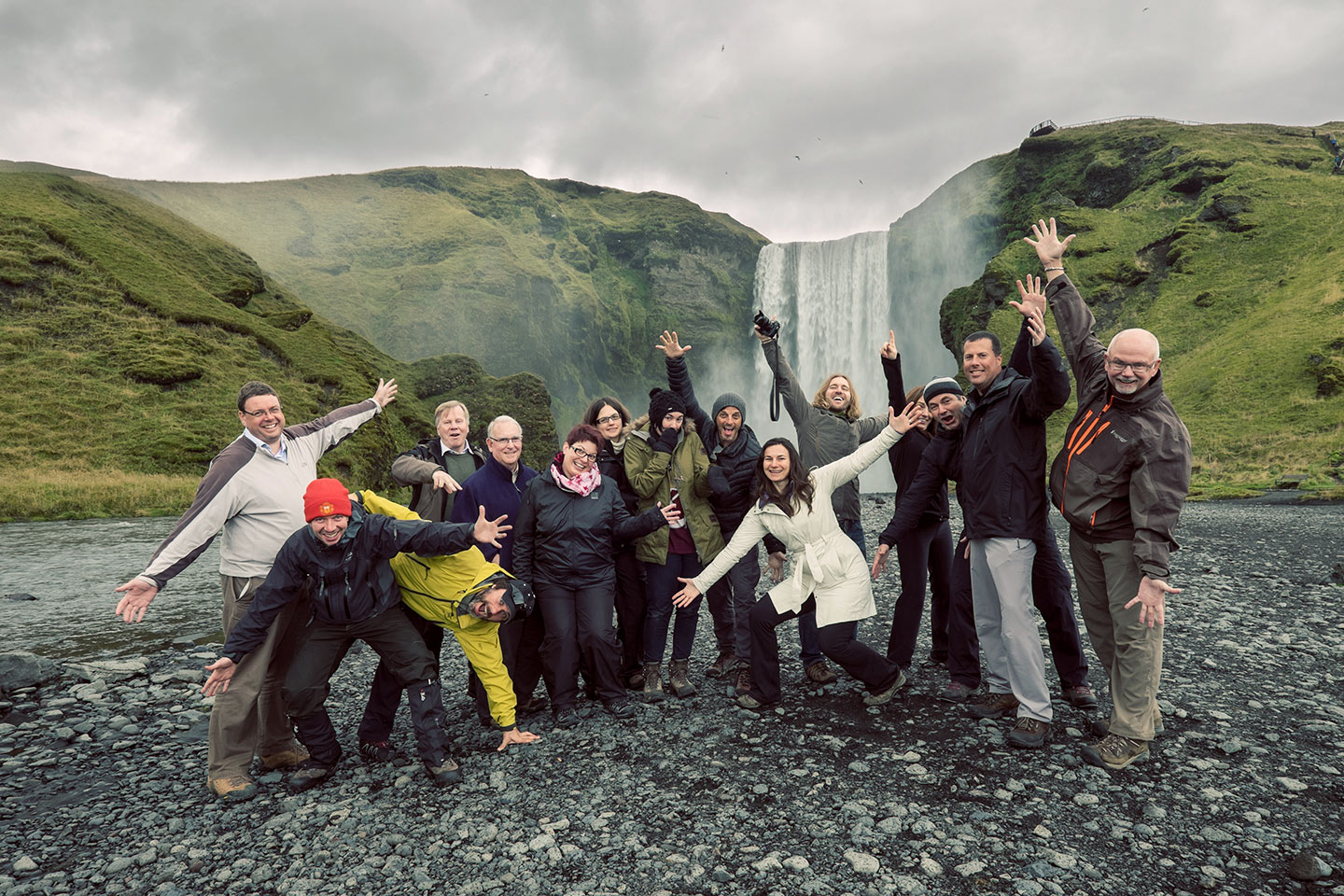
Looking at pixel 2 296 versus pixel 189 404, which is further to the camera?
pixel 2 296

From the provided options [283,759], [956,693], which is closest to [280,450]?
[283,759]

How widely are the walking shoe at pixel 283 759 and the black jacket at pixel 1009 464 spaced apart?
22.8 ft

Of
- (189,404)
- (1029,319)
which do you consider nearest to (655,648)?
(1029,319)

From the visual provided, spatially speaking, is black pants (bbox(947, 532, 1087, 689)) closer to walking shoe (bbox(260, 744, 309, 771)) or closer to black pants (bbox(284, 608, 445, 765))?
black pants (bbox(284, 608, 445, 765))

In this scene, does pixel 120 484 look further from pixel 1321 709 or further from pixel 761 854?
pixel 1321 709

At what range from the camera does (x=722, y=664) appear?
814 centimetres

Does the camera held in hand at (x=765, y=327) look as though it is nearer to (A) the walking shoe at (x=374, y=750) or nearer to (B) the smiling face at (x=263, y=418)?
(B) the smiling face at (x=263, y=418)

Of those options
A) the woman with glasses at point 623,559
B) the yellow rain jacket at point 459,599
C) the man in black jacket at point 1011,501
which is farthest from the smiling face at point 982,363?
the yellow rain jacket at point 459,599

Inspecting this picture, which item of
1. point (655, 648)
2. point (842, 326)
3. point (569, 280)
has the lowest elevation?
point (655, 648)

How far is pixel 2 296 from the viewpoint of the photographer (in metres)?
46.5

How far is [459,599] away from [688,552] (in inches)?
106

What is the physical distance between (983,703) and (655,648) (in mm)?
3674

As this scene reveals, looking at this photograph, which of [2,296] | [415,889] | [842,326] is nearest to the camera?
[415,889]

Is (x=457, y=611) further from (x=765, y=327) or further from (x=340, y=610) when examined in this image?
(x=765, y=327)
